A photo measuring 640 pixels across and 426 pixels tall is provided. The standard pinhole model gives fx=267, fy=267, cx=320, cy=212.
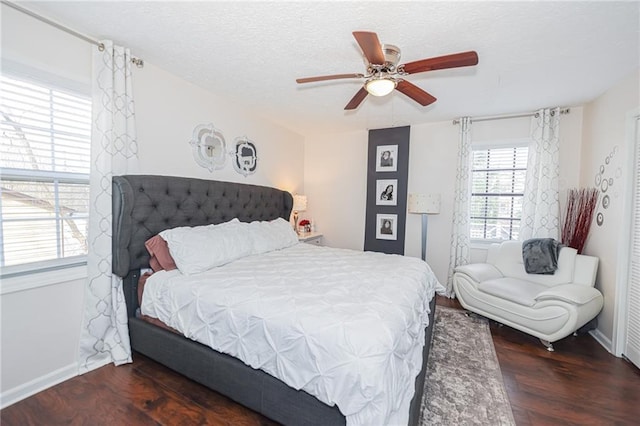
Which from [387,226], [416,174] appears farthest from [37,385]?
[416,174]

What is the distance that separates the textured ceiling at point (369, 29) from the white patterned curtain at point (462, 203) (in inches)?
29.1

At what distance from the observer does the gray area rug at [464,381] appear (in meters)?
1.62

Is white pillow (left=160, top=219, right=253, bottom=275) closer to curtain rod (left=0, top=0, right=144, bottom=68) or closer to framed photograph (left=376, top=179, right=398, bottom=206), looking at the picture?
curtain rod (left=0, top=0, right=144, bottom=68)

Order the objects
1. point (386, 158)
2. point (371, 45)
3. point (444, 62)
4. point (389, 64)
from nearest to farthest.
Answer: point (371, 45), point (444, 62), point (389, 64), point (386, 158)

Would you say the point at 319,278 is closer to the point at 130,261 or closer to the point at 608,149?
the point at 130,261

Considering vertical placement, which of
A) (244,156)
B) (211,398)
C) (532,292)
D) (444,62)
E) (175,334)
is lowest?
(211,398)

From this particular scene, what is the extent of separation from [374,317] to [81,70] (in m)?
2.60

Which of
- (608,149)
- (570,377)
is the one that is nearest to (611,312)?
(570,377)

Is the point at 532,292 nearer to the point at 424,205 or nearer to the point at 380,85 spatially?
the point at 424,205

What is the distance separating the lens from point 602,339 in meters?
2.52

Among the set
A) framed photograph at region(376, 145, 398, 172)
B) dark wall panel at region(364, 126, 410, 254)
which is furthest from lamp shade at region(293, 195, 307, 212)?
framed photograph at region(376, 145, 398, 172)

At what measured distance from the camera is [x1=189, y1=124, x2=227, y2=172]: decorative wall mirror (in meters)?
2.78

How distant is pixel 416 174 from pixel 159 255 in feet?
11.2

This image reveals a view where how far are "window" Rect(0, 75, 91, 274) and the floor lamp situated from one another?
11.3ft
